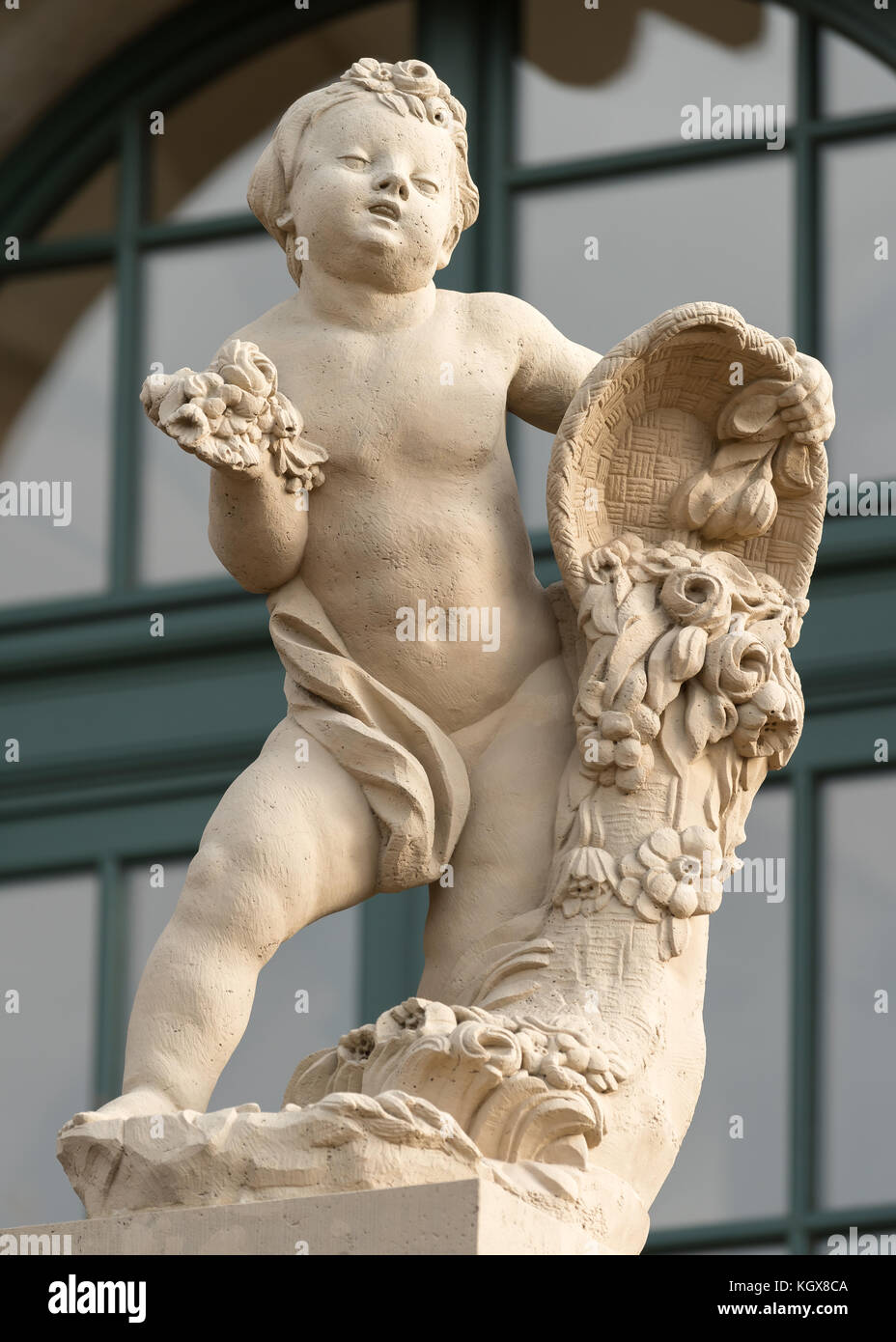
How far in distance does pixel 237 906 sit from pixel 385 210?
4.21 ft

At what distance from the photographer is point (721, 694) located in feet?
17.5

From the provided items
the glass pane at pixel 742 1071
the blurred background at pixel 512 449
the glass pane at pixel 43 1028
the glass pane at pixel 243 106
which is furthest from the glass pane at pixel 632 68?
the glass pane at pixel 43 1028

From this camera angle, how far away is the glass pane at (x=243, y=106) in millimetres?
10984

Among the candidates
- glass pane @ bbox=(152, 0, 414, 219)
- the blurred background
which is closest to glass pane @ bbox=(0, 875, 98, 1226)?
the blurred background

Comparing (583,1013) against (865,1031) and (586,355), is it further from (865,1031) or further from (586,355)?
(865,1031)

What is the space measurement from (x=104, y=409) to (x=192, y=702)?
4.04ft

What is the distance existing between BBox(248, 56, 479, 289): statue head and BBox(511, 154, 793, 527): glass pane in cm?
435

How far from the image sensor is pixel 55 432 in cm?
1094

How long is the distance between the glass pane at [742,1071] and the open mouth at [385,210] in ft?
12.0

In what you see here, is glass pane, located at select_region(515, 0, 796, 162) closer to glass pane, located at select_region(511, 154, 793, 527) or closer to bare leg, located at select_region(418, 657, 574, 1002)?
glass pane, located at select_region(511, 154, 793, 527)

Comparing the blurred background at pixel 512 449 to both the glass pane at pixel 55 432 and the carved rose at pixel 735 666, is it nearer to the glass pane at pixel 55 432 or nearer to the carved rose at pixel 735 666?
the glass pane at pixel 55 432

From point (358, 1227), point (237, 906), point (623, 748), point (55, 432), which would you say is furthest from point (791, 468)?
point (55, 432)
